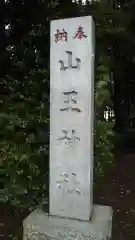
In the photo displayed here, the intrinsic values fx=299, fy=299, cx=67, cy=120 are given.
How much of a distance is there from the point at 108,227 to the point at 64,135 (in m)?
0.96

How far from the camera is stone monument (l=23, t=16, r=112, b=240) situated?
96.2 inches

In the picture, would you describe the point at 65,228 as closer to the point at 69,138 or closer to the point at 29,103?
the point at 69,138

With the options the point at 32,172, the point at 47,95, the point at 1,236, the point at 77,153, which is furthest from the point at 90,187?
the point at 1,236

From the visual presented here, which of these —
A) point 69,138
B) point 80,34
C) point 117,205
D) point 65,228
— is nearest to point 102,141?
point 69,138

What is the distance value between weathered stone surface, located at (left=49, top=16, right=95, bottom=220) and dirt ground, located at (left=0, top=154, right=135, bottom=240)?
125 centimetres

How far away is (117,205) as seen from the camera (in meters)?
4.77

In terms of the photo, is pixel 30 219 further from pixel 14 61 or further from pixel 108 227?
pixel 14 61

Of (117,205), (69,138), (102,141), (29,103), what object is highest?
(29,103)

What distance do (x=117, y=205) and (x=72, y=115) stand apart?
2.79 m

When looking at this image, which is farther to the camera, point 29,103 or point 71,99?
point 29,103

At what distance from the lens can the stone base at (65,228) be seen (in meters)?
2.44

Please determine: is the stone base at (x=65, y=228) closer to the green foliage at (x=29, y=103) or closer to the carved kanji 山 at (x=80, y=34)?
the green foliage at (x=29, y=103)

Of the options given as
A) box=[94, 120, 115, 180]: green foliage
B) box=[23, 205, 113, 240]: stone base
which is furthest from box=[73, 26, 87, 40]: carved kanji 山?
box=[23, 205, 113, 240]: stone base

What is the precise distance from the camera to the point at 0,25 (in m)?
4.00
